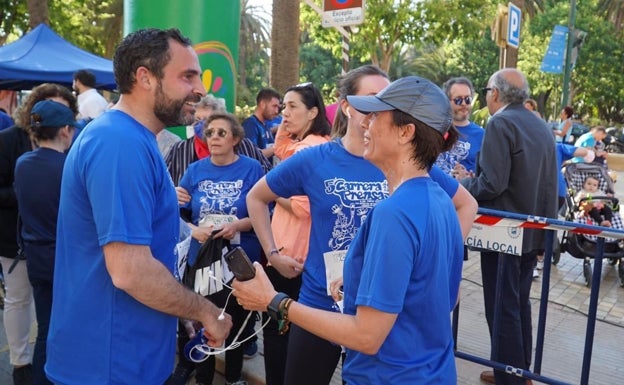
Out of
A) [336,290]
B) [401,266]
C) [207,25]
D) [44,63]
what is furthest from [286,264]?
[44,63]

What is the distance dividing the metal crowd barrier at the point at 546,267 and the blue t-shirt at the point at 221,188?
4.96 feet

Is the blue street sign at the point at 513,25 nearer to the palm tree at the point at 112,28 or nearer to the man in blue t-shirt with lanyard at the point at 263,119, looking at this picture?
the man in blue t-shirt with lanyard at the point at 263,119

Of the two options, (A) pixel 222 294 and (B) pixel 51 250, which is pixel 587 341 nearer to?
(A) pixel 222 294

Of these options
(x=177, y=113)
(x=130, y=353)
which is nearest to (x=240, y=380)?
(x=130, y=353)

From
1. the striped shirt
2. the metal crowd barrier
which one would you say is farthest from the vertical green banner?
the metal crowd barrier

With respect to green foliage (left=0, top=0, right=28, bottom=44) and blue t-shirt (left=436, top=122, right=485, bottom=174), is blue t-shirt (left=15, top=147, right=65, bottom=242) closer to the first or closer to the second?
blue t-shirt (left=436, top=122, right=485, bottom=174)

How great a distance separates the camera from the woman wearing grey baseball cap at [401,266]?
1.56 meters

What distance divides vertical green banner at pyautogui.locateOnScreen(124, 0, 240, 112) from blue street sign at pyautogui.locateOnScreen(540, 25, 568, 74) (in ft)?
34.6

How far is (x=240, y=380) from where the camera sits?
383 centimetres

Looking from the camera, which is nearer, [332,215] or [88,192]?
[88,192]

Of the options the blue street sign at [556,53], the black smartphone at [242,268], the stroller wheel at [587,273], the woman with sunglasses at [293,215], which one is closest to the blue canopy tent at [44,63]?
the woman with sunglasses at [293,215]

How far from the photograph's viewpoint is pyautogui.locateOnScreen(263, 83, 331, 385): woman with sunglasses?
3012mm

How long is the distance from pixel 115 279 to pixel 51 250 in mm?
1679

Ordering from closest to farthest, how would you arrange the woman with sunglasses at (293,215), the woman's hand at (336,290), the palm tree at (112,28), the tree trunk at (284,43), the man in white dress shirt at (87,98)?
1. the woman's hand at (336,290)
2. the woman with sunglasses at (293,215)
3. the man in white dress shirt at (87,98)
4. the tree trunk at (284,43)
5. the palm tree at (112,28)
